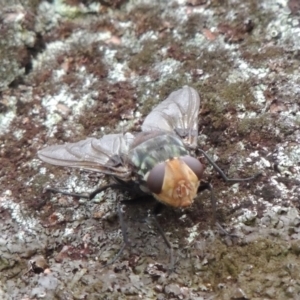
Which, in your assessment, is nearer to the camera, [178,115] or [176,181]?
[176,181]

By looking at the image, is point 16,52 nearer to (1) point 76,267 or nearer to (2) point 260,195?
(1) point 76,267

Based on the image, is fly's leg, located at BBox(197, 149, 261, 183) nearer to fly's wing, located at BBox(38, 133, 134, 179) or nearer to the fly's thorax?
the fly's thorax

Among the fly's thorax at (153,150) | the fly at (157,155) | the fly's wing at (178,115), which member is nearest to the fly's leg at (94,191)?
the fly at (157,155)

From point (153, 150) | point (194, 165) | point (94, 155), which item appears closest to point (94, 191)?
point (94, 155)

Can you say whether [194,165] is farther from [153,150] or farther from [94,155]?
[94,155]

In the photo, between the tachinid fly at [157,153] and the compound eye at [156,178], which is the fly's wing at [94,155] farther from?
the compound eye at [156,178]

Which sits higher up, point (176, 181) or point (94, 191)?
point (176, 181)

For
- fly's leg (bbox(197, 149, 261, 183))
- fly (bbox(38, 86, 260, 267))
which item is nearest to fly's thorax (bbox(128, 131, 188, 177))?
fly (bbox(38, 86, 260, 267))
